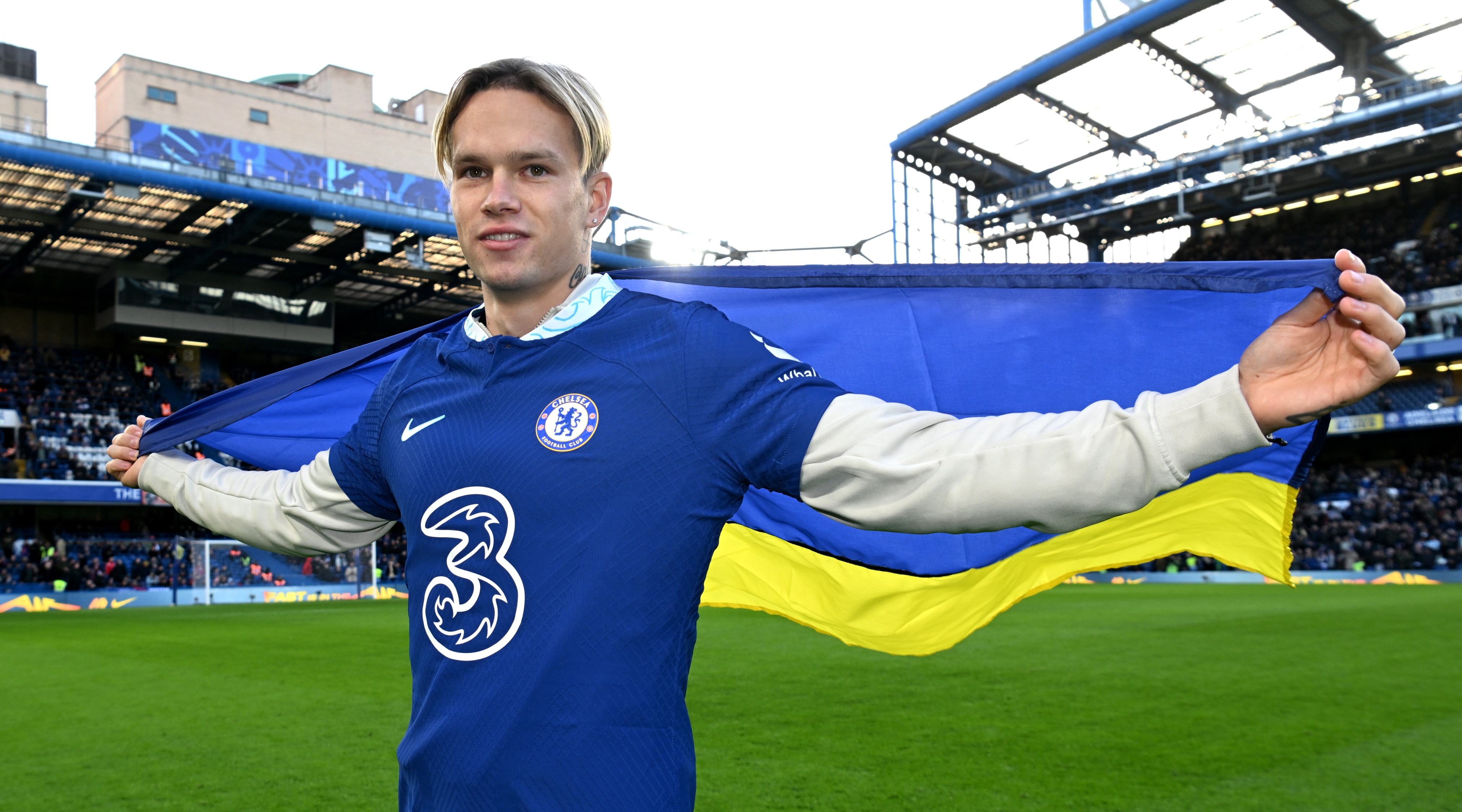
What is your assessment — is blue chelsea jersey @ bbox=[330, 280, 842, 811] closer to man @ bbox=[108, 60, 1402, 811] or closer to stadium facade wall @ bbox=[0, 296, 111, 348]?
man @ bbox=[108, 60, 1402, 811]

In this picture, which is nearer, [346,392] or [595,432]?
[595,432]

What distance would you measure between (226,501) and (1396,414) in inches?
1548

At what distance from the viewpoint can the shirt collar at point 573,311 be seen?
169cm

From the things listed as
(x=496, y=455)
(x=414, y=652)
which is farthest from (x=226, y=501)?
(x=496, y=455)

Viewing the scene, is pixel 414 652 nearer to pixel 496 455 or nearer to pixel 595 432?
pixel 496 455

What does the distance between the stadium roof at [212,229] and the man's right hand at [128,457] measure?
2084 centimetres

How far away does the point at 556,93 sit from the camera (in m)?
1.70

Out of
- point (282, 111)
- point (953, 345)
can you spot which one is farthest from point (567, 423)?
point (282, 111)

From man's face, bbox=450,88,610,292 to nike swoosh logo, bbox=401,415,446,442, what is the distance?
23 centimetres

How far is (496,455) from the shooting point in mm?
1578

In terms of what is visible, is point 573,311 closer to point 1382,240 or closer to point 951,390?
point 951,390

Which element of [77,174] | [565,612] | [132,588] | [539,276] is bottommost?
[132,588]

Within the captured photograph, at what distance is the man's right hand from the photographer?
2.38 metres

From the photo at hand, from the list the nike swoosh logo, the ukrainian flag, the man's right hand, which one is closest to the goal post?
the ukrainian flag
